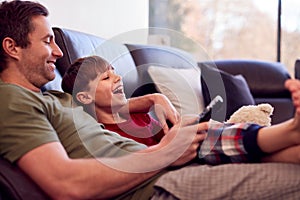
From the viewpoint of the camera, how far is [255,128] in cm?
118

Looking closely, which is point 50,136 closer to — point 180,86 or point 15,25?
point 15,25

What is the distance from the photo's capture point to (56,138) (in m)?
1.20

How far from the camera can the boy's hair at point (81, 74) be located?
5.35 feet

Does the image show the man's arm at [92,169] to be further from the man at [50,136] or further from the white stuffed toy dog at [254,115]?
the white stuffed toy dog at [254,115]

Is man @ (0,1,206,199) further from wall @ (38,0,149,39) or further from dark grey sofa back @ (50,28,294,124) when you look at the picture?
wall @ (38,0,149,39)

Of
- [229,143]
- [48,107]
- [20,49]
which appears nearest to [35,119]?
[48,107]

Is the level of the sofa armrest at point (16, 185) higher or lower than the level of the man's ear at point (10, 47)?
lower

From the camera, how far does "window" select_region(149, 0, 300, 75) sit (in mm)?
4152

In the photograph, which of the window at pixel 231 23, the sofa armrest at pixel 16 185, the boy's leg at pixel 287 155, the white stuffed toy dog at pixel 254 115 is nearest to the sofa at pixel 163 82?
the sofa armrest at pixel 16 185

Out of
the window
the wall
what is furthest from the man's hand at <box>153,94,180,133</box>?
the window

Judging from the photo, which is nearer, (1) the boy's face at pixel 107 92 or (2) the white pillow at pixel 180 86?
(1) the boy's face at pixel 107 92

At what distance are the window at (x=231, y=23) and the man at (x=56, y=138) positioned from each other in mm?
2779

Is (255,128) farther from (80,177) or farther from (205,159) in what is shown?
(80,177)

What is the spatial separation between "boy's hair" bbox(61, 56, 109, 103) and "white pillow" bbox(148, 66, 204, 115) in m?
0.97
